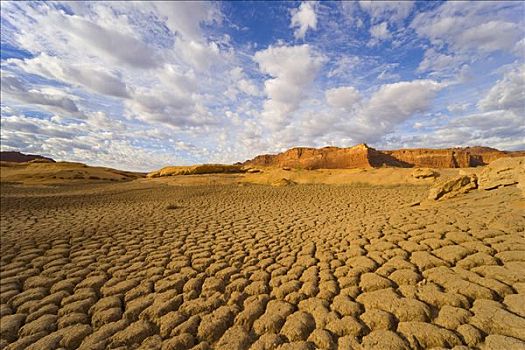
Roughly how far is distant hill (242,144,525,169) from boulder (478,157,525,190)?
48412 mm

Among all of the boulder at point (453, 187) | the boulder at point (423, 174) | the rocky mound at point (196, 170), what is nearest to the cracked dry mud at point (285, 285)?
the boulder at point (453, 187)

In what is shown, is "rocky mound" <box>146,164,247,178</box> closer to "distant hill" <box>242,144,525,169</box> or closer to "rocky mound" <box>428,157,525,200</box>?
"rocky mound" <box>428,157,525,200</box>

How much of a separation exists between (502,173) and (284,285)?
5662mm

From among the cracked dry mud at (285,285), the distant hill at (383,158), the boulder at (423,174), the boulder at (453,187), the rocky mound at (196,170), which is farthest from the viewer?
the distant hill at (383,158)

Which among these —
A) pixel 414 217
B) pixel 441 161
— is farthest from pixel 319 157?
pixel 414 217

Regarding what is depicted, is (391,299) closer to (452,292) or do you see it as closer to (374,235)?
(452,292)

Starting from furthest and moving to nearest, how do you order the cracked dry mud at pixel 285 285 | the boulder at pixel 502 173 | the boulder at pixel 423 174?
the boulder at pixel 423 174
the boulder at pixel 502 173
the cracked dry mud at pixel 285 285

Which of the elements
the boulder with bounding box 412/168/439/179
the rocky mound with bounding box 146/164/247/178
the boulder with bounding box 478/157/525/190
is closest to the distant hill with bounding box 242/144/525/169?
the rocky mound with bounding box 146/164/247/178

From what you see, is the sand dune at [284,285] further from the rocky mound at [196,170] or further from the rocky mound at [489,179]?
the rocky mound at [196,170]

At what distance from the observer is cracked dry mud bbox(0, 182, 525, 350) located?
1.99 m

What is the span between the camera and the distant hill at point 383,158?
53.6 metres

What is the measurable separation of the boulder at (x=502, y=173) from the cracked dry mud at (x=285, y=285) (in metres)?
0.32

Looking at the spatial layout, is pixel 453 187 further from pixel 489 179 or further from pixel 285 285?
pixel 285 285

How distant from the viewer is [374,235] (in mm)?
4098
